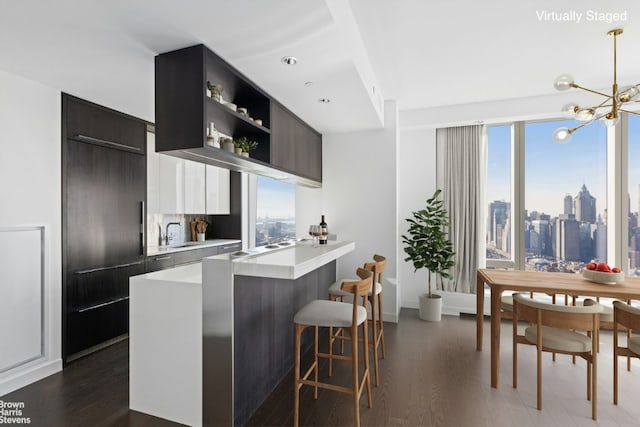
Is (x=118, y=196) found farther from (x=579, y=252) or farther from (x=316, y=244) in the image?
(x=579, y=252)

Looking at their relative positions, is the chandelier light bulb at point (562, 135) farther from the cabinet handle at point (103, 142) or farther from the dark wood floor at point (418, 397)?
the cabinet handle at point (103, 142)

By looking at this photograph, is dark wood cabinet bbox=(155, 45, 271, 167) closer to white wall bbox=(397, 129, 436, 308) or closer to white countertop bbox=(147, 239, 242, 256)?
white countertop bbox=(147, 239, 242, 256)

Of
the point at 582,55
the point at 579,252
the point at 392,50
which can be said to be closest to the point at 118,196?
the point at 392,50

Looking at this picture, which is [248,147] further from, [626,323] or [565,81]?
[626,323]

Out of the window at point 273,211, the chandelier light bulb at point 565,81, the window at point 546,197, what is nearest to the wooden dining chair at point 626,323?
the chandelier light bulb at point 565,81

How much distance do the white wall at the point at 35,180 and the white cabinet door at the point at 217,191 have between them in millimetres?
2091

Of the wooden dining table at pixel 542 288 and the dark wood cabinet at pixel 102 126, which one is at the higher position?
the dark wood cabinet at pixel 102 126

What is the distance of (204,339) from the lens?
2023 millimetres

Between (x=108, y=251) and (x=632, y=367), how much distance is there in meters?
5.09

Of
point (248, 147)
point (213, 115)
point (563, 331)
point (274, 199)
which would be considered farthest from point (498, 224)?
point (213, 115)

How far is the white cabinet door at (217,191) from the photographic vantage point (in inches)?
191

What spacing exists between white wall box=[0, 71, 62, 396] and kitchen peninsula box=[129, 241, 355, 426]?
1167 mm

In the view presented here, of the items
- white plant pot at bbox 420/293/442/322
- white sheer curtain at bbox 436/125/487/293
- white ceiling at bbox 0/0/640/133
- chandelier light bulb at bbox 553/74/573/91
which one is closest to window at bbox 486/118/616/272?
white sheer curtain at bbox 436/125/487/293

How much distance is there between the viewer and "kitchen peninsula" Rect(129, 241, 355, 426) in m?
1.98
